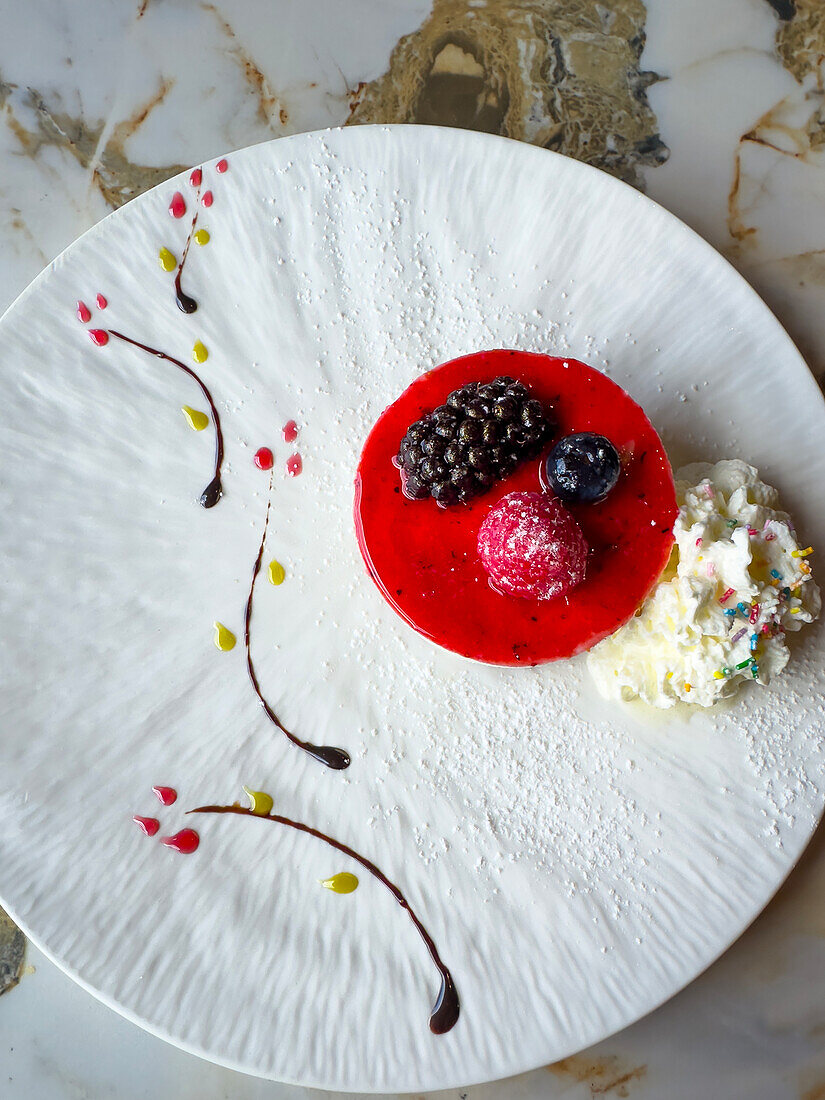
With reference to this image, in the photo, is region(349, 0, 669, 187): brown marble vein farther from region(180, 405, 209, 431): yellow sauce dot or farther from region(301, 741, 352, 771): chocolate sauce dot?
region(301, 741, 352, 771): chocolate sauce dot

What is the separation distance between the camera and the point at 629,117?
7.63 ft

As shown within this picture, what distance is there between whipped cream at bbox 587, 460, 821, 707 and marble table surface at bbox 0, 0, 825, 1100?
2.18ft

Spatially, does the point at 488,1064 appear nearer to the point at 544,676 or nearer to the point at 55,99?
the point at 544,676

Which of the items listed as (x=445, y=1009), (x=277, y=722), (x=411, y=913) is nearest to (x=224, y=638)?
(x=277, y=722)

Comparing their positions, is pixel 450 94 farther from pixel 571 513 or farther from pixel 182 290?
pixel 571 513

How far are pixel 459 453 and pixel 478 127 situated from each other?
3.73 ft

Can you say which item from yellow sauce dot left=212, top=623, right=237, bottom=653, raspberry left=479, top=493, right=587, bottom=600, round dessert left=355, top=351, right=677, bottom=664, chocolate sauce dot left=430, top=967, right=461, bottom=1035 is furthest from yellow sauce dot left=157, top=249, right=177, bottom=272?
chocolate sauce dot left=430, top=967, right=461, bottom=1035

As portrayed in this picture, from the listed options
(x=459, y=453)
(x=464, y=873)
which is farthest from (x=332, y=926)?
(x=459, y=453)

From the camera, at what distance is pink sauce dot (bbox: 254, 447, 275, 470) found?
7.12 ft

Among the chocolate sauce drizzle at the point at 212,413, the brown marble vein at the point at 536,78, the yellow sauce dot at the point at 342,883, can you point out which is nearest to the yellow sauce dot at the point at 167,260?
the chocolate sauce drizzle at the point at 212,413

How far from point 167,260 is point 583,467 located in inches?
47.8

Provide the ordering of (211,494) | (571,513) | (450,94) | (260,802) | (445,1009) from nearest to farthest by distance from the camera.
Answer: (571,513)
(445,1009)
(260,802)
(211,494)
(450,94)

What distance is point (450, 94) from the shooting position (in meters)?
2.33

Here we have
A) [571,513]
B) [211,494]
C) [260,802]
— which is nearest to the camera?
[571,513]
